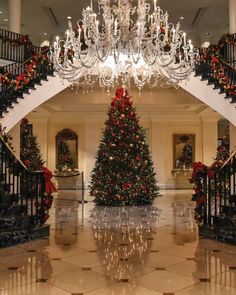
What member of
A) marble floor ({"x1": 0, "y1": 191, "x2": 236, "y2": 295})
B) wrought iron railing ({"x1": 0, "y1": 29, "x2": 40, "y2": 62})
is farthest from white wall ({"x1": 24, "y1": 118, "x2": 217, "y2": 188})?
marble floor ({"x1": 0, "y1": 191, "x2": 236, "y2": 295})

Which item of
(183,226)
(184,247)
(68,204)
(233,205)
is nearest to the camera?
(184,247)

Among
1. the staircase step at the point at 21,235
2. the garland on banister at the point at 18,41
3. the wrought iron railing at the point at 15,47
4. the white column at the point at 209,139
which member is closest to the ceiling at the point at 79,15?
the wrought iron railing at the point at 15,47

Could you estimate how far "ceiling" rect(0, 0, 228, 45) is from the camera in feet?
46.6

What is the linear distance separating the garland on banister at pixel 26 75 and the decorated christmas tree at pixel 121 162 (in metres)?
2.52

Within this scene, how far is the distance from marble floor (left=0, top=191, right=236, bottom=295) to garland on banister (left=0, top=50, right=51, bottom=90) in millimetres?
4114

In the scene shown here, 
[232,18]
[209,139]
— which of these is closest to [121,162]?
[232,18]

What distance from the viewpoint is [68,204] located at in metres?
11.3

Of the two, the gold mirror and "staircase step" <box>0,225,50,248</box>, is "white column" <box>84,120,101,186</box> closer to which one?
the gold mirror

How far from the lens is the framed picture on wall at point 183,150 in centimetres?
1706

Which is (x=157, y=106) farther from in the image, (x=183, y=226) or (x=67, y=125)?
(x=183, y=226)

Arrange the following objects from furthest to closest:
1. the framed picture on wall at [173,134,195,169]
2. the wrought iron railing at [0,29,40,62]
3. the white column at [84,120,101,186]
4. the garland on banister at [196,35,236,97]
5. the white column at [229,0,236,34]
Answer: the framed picture on wall at [173,134,195,169], the white column at [84,120,101,186], the white column at [229,0,236,34], the wrought iron railing at [0,29,40,62], the garland on banister at [196,35,236,97]

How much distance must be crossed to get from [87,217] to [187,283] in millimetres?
4885

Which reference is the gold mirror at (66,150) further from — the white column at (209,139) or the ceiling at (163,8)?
the white column at (209,139)

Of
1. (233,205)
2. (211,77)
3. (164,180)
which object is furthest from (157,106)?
(233,205)
